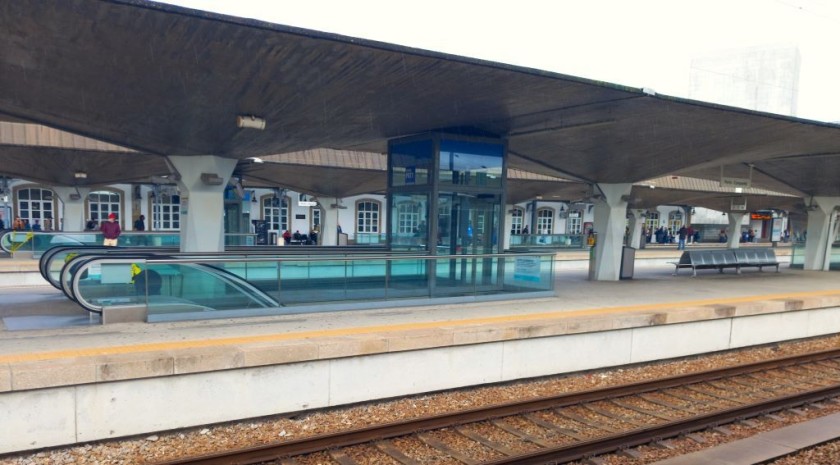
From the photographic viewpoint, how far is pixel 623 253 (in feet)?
52.1

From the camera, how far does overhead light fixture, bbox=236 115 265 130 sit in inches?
383

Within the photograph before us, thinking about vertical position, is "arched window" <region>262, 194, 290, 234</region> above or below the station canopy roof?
below

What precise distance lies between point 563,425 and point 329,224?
24.5 m

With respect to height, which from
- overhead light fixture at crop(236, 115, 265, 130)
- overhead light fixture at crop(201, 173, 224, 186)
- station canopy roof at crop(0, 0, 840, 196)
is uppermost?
station canopy roof at crop(0, 0, 840, 196)

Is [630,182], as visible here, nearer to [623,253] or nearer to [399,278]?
[623,253]

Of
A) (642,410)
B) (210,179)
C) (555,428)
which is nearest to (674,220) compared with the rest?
(210,179)

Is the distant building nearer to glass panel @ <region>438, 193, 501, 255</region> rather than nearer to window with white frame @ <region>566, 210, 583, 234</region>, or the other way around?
window with white frame @ <region>566, 210, 583, 234</region>

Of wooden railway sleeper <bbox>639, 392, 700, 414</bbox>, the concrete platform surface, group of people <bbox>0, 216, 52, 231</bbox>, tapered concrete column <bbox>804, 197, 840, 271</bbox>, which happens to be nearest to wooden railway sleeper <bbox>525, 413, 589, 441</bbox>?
the concrete platform surface

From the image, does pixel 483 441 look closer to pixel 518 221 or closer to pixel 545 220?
pixel 518 221

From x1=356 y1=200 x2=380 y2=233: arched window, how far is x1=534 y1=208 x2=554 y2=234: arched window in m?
14.0

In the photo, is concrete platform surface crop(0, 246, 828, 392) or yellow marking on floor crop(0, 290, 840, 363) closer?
concrete platform surface crop(0, 246, 828, 392)

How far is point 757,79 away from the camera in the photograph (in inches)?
3391

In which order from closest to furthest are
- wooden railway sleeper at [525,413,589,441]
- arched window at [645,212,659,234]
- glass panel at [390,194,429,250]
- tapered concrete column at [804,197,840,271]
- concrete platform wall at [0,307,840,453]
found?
1. concrete platform wall at [0,307,840,453]
2. wooden railway sleeper at [525,413,589,441]
3. glass panel at [390,194,429,250]
4. tapered concrete column at [804,197,840,271]
5. arched window at [645,212,659,234]

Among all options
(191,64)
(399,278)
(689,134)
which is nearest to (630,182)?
(689,134)
